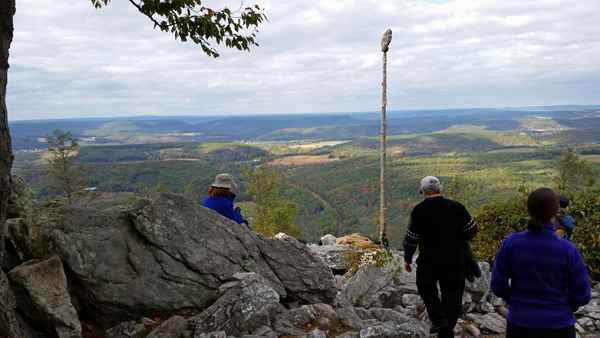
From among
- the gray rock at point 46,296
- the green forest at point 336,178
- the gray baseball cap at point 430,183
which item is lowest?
the green forest at point 336,178

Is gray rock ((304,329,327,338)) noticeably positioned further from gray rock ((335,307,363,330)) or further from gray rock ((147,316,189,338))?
gray rock ((147,316,189,338))

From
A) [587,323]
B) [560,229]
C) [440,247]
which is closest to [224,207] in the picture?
[440,247]

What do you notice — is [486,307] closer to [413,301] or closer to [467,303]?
[467,303]

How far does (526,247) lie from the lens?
3.35m

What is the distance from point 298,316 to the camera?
577cm

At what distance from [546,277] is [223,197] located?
553 cm

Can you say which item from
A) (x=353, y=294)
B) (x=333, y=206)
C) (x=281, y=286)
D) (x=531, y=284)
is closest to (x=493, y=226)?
(x=353, y=294)

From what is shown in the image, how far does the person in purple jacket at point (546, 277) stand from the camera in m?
3.22

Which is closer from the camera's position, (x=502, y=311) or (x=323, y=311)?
(x=323, y=311)

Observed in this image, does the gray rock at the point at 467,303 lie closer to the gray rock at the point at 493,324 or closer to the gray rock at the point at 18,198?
the gray rock at the point at 493,324

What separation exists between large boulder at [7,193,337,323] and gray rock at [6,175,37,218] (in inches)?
49.1

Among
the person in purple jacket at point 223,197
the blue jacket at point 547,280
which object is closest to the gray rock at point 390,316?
the blue jacket at point 547,280

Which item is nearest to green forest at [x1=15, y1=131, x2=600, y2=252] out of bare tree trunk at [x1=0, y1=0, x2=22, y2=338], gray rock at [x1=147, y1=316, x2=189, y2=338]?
gray rock at [x1=147, y1=316, x2=189, y2=338]

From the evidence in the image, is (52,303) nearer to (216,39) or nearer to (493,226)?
(216,39)
